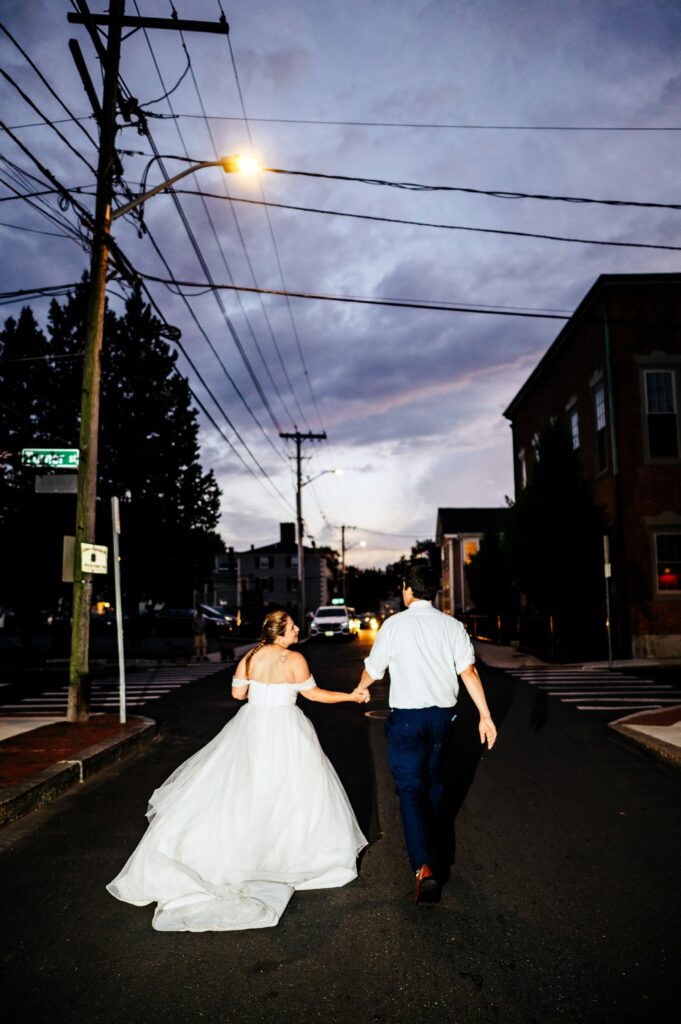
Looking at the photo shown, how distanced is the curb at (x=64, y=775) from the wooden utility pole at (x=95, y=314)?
171 centimetres

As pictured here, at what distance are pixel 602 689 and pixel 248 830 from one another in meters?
12.1

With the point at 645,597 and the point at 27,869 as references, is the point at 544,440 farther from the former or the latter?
the point at 27,869

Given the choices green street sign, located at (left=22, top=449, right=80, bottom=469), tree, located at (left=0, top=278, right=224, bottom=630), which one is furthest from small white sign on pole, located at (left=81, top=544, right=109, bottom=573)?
tree, located at (left=0, top=278, right=224, bottom=630)

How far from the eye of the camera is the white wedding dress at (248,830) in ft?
13.5

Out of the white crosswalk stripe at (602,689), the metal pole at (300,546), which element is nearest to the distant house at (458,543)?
the metal pole at (300,546)

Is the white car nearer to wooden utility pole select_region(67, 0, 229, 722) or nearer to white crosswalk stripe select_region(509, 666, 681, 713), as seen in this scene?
white crosswalk stripe select_region(509, 666, 681, 713)

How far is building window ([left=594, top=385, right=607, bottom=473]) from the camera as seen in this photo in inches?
925

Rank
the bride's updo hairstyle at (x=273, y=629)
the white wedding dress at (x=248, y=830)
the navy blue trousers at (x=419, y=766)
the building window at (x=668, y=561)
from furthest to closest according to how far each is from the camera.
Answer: the building window at (x=668, y=561), the bride's updo hairstyle at (x=273, y=629), the navy blue trousers at (x=419, y=766), the white wedding dress at (x=248, y=830)

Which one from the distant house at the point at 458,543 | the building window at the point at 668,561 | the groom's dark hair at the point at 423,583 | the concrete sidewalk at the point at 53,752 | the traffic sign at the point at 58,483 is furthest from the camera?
the distant house at the point at 458,543

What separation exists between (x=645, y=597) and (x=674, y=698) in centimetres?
889

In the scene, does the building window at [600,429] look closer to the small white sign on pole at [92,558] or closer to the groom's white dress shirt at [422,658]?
the small white sign on pole at [92,558]

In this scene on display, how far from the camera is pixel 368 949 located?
3.68 m

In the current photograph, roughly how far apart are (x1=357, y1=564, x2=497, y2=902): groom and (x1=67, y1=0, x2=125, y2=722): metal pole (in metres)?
7.52

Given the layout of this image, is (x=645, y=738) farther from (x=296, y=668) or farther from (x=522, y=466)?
(x=522, y=466)
